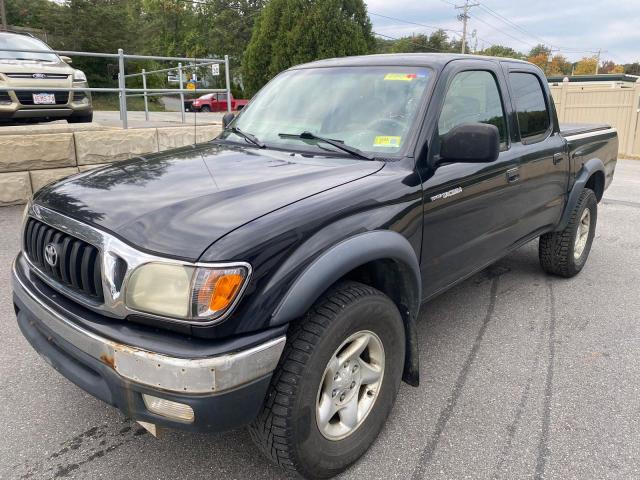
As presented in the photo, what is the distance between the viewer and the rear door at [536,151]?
3.73 meters

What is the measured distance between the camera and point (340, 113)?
10.2 feet

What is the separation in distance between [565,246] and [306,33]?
940 inches

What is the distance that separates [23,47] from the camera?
8125 millimetres

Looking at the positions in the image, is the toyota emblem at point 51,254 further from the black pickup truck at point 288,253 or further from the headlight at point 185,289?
the headlight at point 185,289

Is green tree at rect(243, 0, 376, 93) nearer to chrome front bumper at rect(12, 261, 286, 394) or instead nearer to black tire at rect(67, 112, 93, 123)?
black tire at rect(67, 112, 93, 123)

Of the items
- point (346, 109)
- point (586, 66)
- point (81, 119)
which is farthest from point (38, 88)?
point (586, 66)

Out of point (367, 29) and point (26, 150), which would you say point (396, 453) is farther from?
point (367, 29)

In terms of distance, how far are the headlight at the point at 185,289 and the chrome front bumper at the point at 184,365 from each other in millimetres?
151

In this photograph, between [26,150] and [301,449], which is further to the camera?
[26,150]

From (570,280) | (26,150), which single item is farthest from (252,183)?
Answer: (26,150)

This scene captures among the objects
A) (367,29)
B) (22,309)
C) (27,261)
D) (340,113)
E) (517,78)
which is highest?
(367,29)

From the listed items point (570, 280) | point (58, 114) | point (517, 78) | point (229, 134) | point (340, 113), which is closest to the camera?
point (340, 113)

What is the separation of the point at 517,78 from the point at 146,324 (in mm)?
3281

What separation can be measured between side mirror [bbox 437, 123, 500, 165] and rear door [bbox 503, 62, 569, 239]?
104 cm
